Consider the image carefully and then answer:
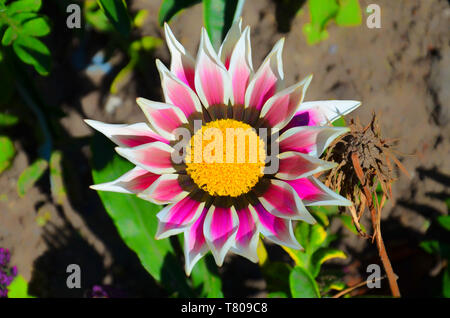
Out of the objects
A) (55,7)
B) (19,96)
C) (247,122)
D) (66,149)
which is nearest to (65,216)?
(66,149)

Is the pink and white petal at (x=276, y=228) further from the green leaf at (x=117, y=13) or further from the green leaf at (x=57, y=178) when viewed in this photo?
the green leaf at (x=57, y=178)

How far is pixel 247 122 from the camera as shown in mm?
1308

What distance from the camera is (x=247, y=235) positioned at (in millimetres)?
1170

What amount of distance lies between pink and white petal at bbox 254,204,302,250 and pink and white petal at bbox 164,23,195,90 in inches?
16.9

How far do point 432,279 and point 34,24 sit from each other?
200 centimetres

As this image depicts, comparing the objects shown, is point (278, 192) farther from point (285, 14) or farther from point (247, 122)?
point (285, 14)

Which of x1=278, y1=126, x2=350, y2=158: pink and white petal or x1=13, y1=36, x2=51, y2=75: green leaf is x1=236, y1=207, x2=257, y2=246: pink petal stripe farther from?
x1=13, y1=36, x2=51, y2=75: green leaf

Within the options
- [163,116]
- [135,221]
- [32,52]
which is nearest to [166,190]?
[163,116]

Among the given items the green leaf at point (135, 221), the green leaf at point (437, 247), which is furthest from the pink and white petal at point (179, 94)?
the green leaf at point (437, 247)

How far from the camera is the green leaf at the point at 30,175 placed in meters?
2.03

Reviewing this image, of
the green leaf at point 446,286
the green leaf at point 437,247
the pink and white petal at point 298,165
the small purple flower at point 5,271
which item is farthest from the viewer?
the small purple flower at point 5,271

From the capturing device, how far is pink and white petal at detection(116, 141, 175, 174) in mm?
1112

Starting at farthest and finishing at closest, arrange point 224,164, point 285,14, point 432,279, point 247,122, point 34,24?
point 285,14 < point 432,279 < point 34,24 < point 247,122 < point 224,164

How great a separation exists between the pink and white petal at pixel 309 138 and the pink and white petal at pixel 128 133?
358mm
